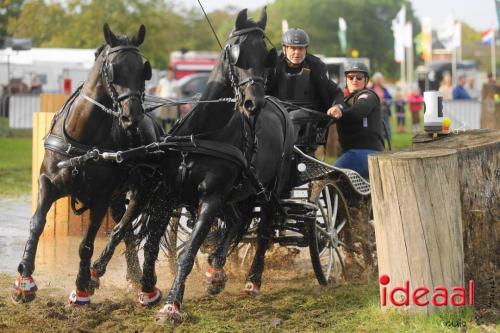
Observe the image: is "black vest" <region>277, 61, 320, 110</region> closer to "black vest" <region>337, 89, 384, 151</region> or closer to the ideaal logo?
"black vest" <region>337, 89, 384, 151</region>

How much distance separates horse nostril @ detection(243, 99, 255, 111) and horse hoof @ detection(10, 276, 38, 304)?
2111 millimetres

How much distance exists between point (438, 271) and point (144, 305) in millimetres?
2458

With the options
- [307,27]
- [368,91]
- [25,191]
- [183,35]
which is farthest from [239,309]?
[307,27]

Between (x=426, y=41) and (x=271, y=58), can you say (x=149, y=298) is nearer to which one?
(x=271, y=58)

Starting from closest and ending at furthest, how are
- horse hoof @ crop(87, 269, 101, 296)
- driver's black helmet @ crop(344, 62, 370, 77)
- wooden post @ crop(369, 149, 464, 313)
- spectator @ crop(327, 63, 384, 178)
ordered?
1. wooden post @ crop(369, 149, 464, 313)
2. horse hoof @ crop(87, 269, 101, 296)
3. spectator @ crop(327, 63, 384, 178)
4. driver's black helmet @ crop(344, 62, 370, 77)

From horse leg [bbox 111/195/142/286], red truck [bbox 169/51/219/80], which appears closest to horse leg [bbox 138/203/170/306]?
horse leg [bbox 111/195/142/286]

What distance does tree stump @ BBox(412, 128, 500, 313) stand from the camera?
775cm

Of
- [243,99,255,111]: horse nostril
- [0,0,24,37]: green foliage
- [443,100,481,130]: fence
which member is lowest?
[243,99,255,111]: horse nostril

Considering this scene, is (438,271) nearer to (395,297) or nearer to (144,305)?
(395,297)

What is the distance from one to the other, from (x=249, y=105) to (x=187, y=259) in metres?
1.25

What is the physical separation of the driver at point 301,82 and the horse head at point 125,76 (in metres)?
2.17

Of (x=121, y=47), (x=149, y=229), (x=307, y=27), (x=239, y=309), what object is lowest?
(x=239, y=309)

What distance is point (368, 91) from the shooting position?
10.2m

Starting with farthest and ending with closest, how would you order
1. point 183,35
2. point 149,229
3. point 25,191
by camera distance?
point 183,35
point 25,191
point 149,229
